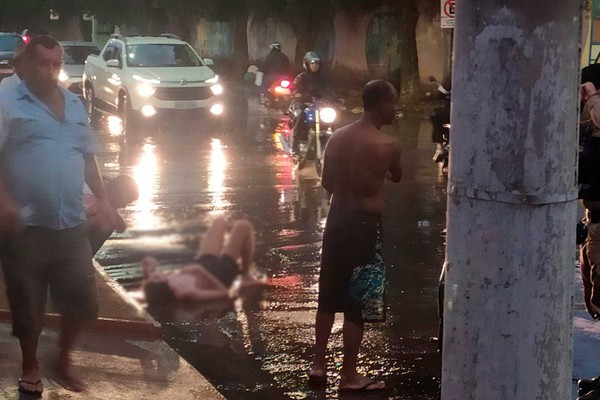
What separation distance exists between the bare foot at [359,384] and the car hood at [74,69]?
21.6 m

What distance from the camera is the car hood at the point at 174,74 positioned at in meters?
19.2

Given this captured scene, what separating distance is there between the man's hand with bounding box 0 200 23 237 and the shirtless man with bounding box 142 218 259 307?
2.39 m

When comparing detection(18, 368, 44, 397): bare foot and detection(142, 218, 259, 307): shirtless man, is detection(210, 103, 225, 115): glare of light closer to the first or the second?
detection(18, 368, 44, 397): bare foot

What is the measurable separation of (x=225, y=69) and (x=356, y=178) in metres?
35.0

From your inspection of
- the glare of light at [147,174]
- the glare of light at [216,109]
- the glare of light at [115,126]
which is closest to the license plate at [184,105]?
the glare of light at [216,109]

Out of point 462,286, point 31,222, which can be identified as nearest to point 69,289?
point 31,222

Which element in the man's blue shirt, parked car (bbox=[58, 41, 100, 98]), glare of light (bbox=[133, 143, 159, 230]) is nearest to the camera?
the man's blue shirt

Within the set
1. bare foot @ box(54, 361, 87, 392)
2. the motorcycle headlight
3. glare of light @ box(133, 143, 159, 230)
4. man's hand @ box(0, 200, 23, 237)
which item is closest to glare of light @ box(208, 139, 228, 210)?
glare of light @ box(133, 143, 159, 230)

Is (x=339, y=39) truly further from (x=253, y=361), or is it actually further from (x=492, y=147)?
(x=492, y=147)

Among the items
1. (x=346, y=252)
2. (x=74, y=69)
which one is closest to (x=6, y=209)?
(x=346, y=252)

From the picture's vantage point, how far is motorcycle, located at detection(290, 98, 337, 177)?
13133 mm

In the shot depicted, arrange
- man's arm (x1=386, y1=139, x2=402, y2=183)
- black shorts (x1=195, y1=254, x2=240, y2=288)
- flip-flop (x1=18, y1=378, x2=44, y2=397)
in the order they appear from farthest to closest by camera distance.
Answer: man's arm (x1=386, y1=139, x2=402, y2=183) → flip-flop (x1=18, y1=378, x2=44, y2=397) → black shorts (x1=195, y1=254, x2=240, y2=288)

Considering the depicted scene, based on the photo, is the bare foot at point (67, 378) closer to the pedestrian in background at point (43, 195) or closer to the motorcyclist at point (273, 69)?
the pedestrian in background at point (43, 195)

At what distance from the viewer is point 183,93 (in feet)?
63.0
